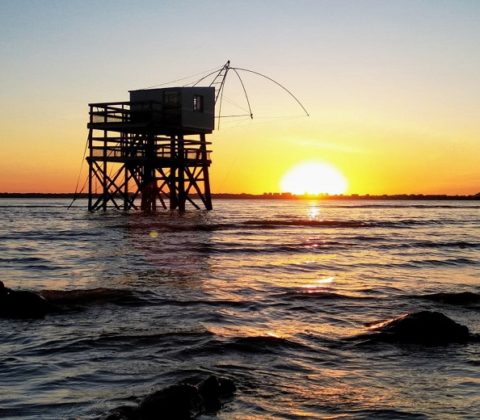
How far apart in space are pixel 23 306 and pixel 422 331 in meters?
6.55

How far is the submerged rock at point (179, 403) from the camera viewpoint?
5.41 meters

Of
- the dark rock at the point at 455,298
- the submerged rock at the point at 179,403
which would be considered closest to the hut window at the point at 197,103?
the dark rock at the point at 455,298

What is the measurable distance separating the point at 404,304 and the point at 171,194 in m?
40.5

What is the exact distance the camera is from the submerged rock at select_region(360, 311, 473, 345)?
8766 mm

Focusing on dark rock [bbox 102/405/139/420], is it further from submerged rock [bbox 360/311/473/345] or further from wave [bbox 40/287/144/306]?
wave [bbox 40/287/144/306]

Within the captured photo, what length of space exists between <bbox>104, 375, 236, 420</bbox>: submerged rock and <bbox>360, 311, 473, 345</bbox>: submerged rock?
3.45 meters

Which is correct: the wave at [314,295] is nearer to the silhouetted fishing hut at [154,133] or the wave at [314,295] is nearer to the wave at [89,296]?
the wave at [89,296]

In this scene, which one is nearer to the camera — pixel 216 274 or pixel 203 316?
pixel 203 316

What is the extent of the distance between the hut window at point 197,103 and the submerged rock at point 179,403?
41.1 metres

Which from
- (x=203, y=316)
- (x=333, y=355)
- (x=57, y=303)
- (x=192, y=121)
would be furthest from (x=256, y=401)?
(x=192, y=121)

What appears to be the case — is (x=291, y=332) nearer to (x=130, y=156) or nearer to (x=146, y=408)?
(x=146, y=408)

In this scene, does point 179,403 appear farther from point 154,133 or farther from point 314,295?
point 154,133

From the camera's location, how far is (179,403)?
5.60 metres

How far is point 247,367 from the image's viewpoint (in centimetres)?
735
